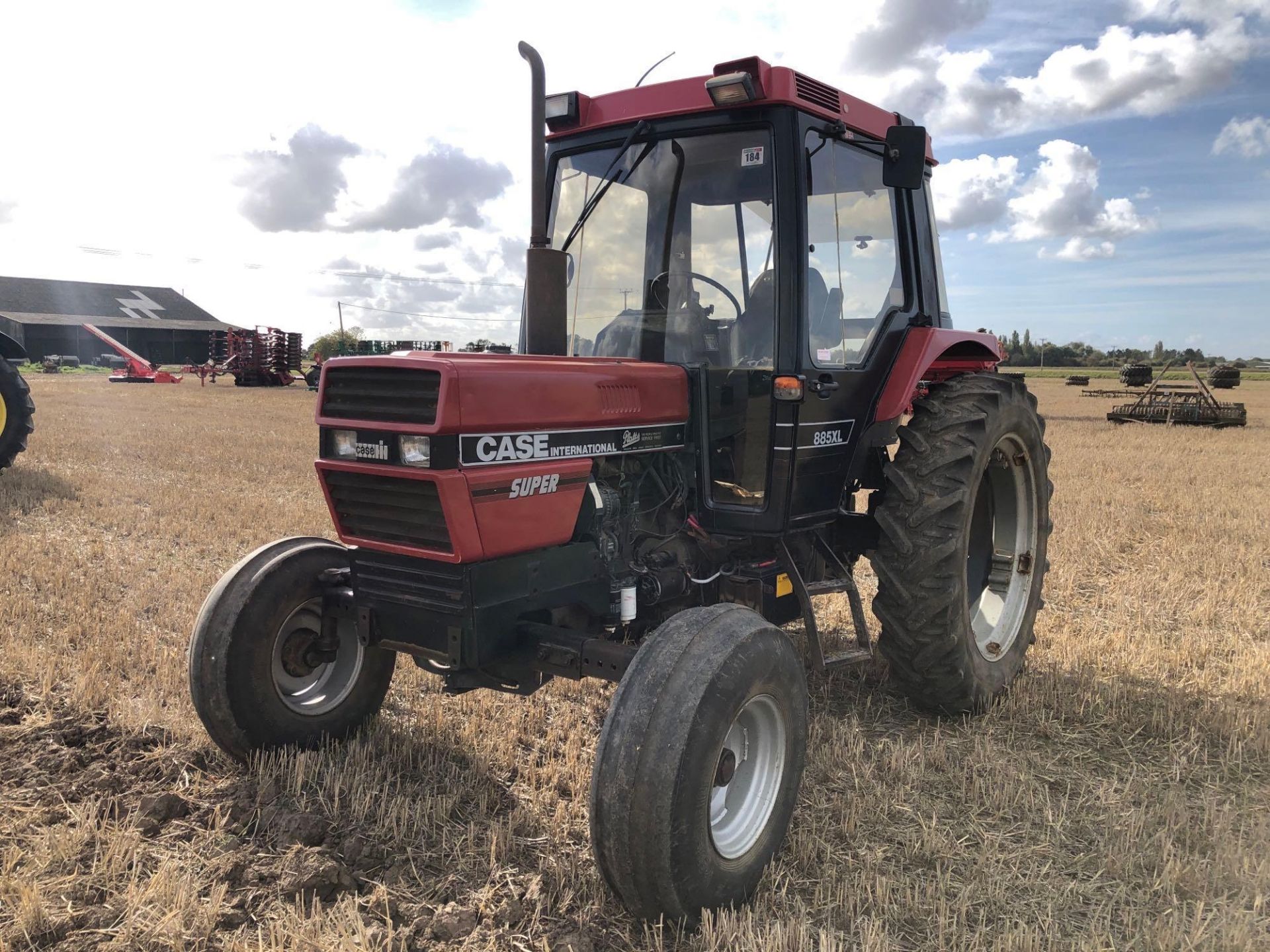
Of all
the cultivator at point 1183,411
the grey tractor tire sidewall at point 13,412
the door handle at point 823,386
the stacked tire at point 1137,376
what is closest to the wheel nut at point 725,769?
the door handle at point 823,386

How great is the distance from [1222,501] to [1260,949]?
8.18m

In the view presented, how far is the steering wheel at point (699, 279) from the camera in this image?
3.68 meters

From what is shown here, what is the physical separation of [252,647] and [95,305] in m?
62.4

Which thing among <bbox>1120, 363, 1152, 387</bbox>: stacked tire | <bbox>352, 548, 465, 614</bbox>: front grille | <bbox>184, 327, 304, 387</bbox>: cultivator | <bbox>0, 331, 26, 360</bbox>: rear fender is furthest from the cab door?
<bbox>184, 327, 304, 387</bbox>: cultivator

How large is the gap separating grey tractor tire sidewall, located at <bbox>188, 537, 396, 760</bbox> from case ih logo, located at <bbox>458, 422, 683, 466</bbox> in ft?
3.69

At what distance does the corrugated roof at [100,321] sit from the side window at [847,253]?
54.8 m

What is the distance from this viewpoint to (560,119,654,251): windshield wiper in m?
3.72

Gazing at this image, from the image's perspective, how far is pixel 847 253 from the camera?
3926mm

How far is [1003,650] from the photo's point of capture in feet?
15.0

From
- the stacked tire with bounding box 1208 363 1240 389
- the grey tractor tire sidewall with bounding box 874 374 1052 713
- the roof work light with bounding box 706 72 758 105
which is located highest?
the stacked tire with bounding box 1208 363 1240 389

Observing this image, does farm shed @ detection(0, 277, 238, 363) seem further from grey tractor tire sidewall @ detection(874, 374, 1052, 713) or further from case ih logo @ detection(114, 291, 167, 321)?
grey tractor tire sidewall @ detection(874, 374, 1052, 713)

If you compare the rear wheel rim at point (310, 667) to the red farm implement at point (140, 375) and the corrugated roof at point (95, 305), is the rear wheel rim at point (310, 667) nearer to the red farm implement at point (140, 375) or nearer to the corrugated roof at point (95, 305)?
the red farm implement at point (140, 375)

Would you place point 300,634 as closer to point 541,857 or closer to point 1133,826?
point 541,857

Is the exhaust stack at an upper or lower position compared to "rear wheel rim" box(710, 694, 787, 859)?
upper
